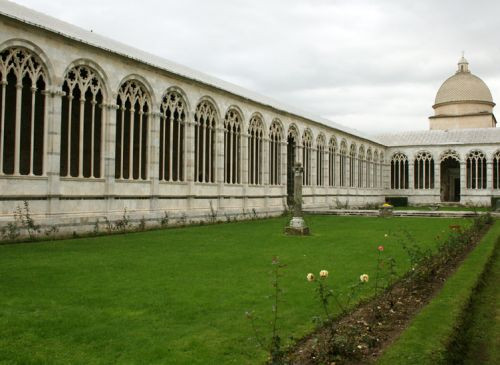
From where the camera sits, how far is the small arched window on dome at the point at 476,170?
48037 millimetres

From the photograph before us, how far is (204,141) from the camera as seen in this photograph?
2514 cm

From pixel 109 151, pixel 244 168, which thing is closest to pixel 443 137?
pixel 244 168

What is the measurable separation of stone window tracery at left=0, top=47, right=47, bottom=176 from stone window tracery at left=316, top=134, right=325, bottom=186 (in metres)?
23.5

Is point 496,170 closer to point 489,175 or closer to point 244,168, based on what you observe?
point 489,175

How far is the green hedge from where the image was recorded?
532 cm

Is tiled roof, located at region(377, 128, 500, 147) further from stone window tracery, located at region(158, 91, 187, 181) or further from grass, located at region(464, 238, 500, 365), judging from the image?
grass, located at region(464, 238, 500, 365)

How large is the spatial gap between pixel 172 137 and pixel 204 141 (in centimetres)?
240

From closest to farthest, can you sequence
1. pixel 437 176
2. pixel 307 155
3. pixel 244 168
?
pixel 244 168, pixel 307 155, pixel 437 176

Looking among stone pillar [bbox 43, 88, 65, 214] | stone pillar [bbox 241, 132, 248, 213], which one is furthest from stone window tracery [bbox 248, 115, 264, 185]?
stone pillar [bbox 43, 88, 65, 214]

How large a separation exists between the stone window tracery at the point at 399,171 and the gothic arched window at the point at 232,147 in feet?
95.6

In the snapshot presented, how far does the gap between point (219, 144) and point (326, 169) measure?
1541 cm

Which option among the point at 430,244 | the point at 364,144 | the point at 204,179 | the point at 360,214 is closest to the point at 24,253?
the point at 430,244

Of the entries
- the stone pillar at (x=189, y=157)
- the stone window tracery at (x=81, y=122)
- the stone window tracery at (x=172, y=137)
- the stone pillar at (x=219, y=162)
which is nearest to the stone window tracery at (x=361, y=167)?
the stone pillar at (x=219, y=162)

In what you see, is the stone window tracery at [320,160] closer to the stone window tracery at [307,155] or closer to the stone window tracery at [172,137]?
the stone window tracery at [307,155]
